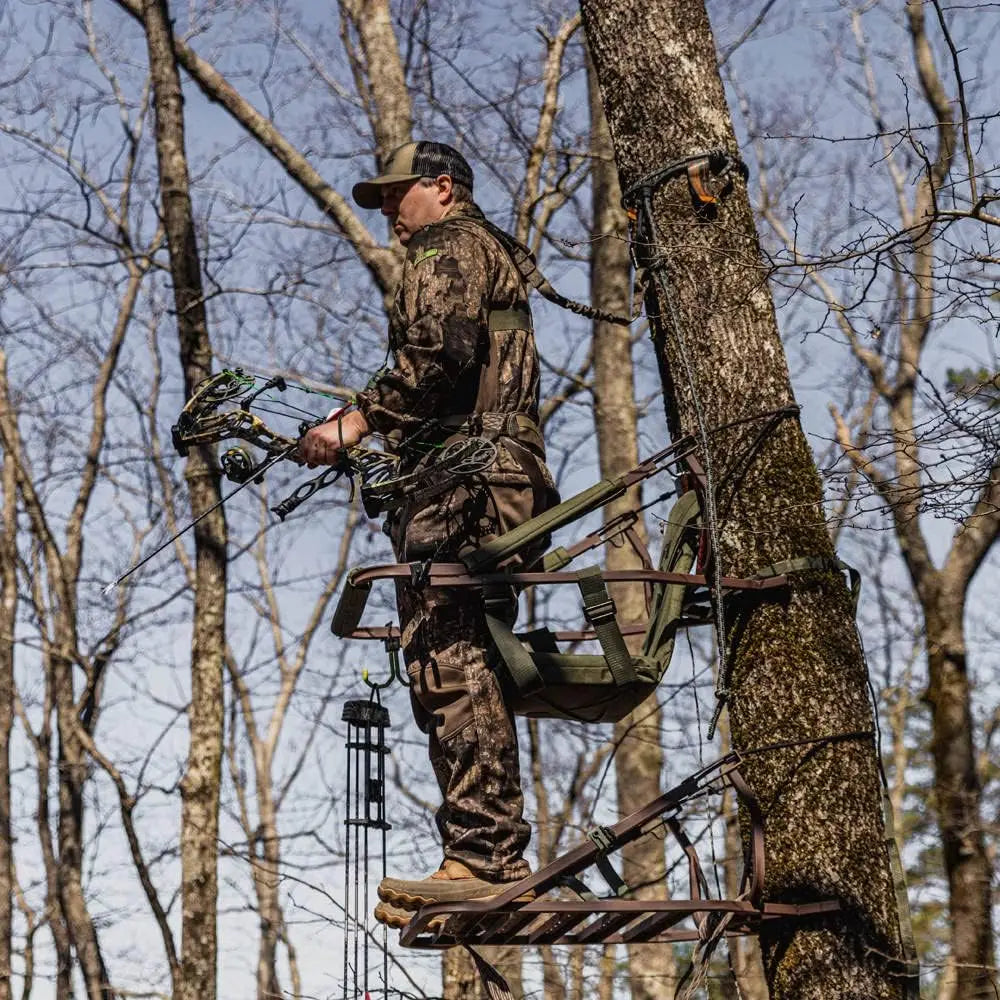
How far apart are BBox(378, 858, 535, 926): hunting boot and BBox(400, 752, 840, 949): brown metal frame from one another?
0.09 metres

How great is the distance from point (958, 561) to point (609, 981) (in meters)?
5.14

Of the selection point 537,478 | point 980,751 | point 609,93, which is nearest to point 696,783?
point 537,478

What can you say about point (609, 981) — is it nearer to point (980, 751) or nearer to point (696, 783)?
point (980, 751)

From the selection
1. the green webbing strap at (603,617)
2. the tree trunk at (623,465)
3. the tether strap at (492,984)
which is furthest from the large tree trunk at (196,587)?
the green webbing strap at (603,617)

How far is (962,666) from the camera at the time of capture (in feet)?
43.4

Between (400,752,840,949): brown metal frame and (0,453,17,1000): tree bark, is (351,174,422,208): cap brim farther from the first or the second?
(0,453,17,1000): tree bark

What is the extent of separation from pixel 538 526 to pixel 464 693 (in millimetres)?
562

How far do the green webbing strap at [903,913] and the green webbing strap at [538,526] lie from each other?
1239 millimetres

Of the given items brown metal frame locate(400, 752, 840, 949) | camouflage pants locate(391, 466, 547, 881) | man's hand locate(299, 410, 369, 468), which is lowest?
brown metal frame locate(400, 752, 840, 949)

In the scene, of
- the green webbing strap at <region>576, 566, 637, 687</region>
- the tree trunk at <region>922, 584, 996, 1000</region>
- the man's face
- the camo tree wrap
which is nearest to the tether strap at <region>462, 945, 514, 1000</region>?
the green webbing strap at <region>576, 566, 637, 687</region>

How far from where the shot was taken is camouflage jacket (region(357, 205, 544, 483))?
461cm

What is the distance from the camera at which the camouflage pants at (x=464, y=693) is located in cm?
442

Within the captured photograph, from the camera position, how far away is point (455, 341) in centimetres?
464

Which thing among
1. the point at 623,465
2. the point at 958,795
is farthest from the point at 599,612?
the point at 958,795
